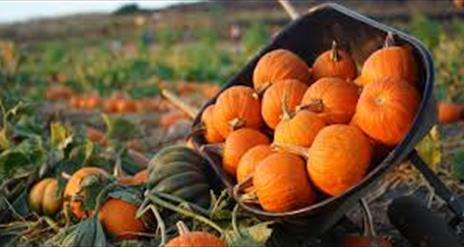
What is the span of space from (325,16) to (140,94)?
8.64 metres

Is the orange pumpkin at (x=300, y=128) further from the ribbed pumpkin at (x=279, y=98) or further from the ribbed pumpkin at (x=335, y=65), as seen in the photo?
the ribbed pumpkin at (x=335, y=65)

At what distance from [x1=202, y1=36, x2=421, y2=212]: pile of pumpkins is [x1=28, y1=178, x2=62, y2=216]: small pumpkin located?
0.94 m

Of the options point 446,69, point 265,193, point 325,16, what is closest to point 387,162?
point 265,193

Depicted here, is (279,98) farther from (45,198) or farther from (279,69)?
(45,198)

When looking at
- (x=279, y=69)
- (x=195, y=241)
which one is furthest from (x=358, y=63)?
(x=195, y=241)

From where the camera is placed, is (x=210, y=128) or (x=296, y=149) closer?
(x=296, y=149)

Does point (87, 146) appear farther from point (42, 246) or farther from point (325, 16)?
point (325, 16)

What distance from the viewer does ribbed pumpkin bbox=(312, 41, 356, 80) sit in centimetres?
300

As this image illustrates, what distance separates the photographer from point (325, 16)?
3.27 metres

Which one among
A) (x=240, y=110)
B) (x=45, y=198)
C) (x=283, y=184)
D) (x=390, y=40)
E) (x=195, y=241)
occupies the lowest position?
(x=45, y=198)

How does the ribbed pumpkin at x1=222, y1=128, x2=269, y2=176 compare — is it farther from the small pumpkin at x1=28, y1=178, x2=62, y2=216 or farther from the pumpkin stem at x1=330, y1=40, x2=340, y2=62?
the small pumpkin at x1=28, y1=178, x2=62, y2=216

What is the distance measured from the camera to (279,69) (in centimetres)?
306

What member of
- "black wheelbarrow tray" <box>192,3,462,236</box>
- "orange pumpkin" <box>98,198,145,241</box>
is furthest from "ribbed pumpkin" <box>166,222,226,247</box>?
"orange pumpkin" <box>98,198,145,241</box>

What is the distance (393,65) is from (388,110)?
0.23 metres
